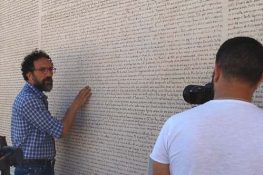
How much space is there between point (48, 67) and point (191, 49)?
162 centimetres

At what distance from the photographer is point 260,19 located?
2736mm

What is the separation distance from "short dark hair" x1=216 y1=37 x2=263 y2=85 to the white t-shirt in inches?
4.3

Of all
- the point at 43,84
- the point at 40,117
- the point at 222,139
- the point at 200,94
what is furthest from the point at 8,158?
the point at 222,139

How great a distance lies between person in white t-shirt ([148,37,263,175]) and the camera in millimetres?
1866

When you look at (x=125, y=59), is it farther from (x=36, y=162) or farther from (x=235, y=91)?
(x=235, y=91)

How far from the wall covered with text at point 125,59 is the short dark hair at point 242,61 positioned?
845 millimetres

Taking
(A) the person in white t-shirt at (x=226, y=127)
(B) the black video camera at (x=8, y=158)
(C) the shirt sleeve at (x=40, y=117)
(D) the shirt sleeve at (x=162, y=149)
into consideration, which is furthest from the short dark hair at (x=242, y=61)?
(C) the shirt sleeve at (x=40, y=117)

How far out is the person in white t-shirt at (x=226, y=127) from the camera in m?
1.87

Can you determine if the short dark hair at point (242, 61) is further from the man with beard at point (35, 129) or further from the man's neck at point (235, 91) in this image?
the man with beard at point (35, 129)

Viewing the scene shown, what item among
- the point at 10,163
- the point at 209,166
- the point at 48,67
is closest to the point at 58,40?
the point at 48,67

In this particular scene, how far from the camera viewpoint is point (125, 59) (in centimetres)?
392

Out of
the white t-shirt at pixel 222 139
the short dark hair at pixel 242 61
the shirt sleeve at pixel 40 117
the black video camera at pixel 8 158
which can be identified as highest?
the short dark hair at pixel 242 61

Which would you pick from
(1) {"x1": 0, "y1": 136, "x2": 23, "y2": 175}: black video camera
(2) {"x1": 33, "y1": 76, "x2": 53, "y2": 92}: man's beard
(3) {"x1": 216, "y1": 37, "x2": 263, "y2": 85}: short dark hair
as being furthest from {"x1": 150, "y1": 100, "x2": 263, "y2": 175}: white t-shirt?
(2) {"x1": 33, "y1": 76, "x2": 53, "y2": 92}: man's beard

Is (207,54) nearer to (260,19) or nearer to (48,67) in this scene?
(260,19)
